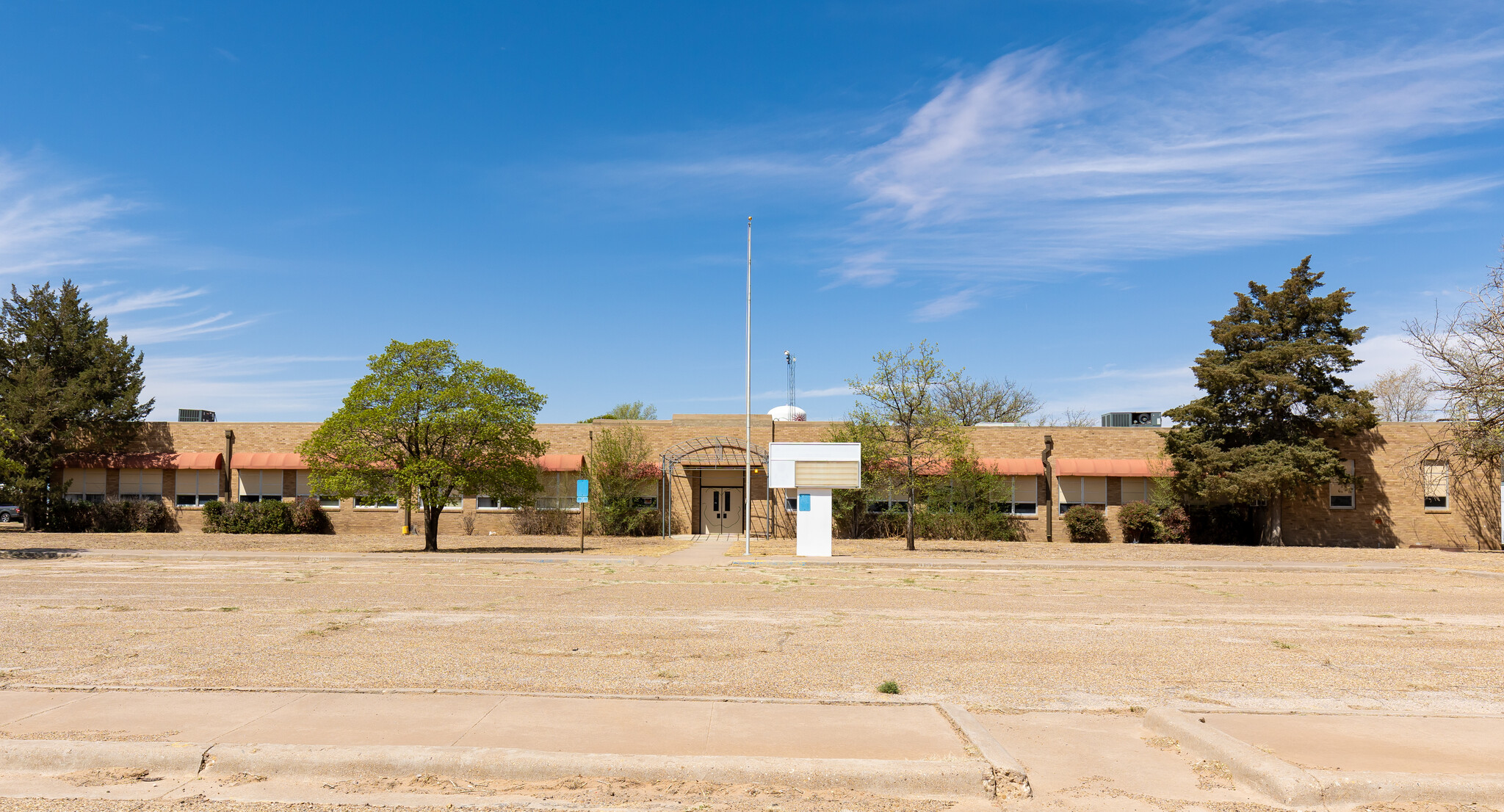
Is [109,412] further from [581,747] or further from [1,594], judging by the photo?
[581,747]

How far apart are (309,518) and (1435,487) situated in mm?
42969

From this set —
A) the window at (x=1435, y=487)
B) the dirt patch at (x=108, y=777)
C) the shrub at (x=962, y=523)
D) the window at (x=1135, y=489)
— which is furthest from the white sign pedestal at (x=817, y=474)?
the window at (x=1435, y=487)

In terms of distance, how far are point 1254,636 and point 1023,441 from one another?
86.5 ft

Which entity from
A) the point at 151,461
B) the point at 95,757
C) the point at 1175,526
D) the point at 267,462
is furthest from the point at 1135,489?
the point at 151,461

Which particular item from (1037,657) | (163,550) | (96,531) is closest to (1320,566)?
(1037,657)

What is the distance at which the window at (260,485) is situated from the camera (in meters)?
37.4

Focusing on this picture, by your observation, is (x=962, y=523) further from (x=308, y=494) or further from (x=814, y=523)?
(x=308, y=494)

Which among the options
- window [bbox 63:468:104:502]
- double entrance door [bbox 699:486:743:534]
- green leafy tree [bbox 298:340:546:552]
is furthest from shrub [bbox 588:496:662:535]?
window [bbox 63:468:104:502]

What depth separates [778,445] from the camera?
26.8 m

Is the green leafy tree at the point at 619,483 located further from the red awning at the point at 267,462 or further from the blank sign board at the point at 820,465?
the red awning at the point at 267,462

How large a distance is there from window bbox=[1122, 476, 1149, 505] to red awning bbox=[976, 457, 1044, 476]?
11.1ft

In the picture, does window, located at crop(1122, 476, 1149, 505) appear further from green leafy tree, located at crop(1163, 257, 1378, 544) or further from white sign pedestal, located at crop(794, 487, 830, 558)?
white sign pedestal, located at crop(794, 487, 830, 558)

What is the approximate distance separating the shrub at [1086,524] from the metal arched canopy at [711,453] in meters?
12.0

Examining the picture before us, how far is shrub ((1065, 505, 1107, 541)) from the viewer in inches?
1379
